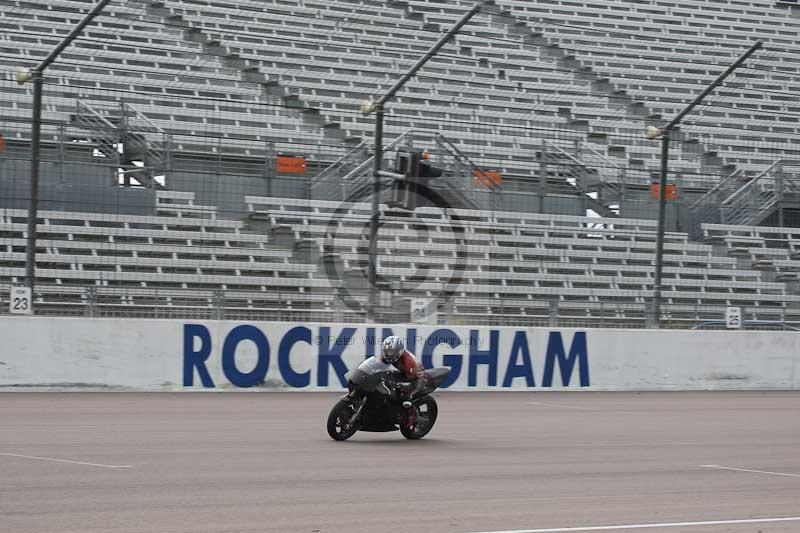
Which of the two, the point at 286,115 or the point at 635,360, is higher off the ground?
Answer: the point at 286,115

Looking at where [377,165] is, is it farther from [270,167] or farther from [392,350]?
[392,350]

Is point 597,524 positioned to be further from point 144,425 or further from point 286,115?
point 286,115

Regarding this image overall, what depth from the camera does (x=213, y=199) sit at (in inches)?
665

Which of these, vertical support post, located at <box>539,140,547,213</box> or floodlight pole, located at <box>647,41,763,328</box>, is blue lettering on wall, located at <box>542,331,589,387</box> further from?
vertical support post, located at <box>539,140,547,213</box>

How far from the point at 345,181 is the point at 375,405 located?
7905 mm

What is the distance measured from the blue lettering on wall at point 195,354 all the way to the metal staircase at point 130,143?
86.7 inches

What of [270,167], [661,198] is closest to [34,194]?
[270,167]

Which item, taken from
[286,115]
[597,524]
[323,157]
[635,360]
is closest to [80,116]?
[323,157]

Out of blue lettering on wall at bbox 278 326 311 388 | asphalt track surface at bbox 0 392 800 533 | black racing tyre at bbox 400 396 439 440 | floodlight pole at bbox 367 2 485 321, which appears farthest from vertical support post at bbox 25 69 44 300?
black racing tyre at bbox 400 396 439 440

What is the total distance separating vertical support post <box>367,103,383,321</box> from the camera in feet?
57.9

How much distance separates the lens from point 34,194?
1549 cm

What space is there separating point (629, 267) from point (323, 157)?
6041 mm

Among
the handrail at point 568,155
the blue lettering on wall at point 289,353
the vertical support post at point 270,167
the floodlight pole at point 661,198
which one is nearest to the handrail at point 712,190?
the floodlight pole at point 661,198

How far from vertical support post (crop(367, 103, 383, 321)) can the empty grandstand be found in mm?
159
